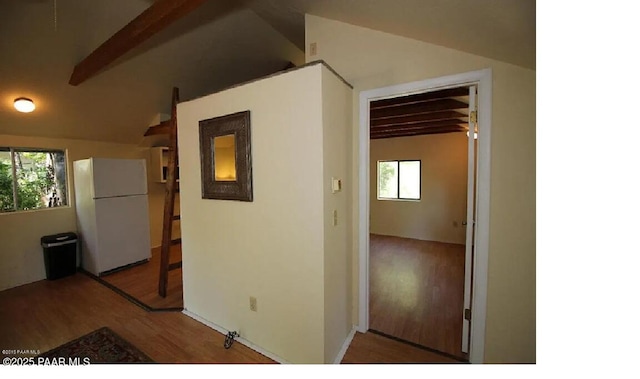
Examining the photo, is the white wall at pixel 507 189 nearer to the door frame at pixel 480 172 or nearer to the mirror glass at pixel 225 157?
the door frame at pixel 480 172

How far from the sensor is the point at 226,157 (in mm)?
1908

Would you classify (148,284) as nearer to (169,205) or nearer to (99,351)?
(169,205)

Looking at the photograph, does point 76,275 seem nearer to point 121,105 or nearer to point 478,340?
point 121,105

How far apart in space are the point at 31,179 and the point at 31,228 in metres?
0.70

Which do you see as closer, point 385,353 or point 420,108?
point 385,353

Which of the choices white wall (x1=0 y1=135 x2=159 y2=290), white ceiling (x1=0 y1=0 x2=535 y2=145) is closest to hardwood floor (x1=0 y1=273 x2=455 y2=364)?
white wall (x1=0 y1=135 x2=159 y2=290)

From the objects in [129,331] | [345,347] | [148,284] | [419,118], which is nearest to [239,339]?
[345,347]

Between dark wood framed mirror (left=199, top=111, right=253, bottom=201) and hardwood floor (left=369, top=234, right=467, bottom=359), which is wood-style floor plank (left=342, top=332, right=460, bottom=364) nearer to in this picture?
hardwood floor (left=369, top=234, right=467, bottom=359)

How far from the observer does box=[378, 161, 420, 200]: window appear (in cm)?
544

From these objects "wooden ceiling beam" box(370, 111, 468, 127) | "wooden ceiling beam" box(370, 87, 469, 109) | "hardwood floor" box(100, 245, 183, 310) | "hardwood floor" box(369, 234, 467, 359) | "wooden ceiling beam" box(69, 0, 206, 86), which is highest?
"wooden ceiling beam" box(69, 0, 206, 86)

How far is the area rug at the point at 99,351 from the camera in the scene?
5.84 feet

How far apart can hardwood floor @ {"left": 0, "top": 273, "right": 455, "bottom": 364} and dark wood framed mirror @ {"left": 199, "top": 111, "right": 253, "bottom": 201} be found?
1245 mm

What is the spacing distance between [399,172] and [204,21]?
468 cm
